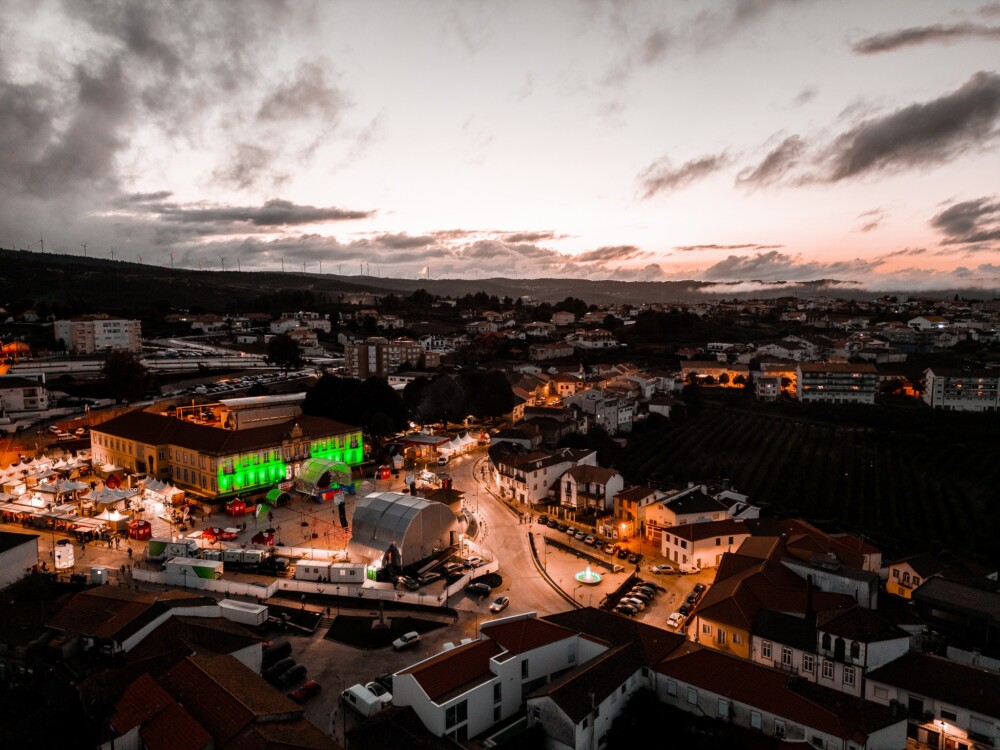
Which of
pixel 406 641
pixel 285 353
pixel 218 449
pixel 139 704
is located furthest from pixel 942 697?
pixel 285 353

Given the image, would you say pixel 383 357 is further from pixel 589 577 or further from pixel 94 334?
pixel 589 577

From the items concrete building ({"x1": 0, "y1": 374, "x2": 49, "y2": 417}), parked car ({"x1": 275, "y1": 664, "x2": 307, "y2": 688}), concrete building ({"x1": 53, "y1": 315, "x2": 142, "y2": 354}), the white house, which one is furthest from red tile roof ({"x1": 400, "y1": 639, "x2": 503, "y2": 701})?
concrete building ({"x1": 53, "y1": 315, "x2": 142, "y2": 354})

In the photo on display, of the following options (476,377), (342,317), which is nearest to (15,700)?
(476,377)

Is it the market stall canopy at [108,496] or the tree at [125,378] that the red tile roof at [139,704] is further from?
the tree at [125,378]

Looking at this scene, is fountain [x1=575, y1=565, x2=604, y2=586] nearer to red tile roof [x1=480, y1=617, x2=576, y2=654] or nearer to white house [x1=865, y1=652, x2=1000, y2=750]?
red tile roof [x1=480, y1=617, x2=576, y2=654]

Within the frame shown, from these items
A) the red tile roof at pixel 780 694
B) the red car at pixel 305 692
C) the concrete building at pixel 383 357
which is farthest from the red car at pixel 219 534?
the concrete building at pixel 383 357
